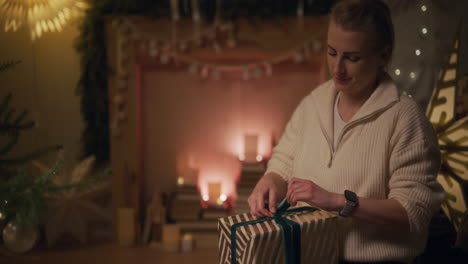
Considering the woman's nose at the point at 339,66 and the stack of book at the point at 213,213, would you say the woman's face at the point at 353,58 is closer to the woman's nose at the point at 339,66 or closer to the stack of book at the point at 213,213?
the woman's nose at the point at 339,66

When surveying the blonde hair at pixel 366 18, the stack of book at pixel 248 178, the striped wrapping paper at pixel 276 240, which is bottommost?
the stack of book at pixel 248 178

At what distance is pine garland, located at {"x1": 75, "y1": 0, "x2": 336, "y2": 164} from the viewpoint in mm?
2475

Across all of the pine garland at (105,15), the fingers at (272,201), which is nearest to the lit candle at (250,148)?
the pine garland at (105,15)

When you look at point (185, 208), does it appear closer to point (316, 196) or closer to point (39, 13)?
point (39, 13)

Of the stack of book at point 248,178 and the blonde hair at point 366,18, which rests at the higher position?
the blonde hair at point 366,18

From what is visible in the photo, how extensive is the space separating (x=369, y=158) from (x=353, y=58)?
0.82 ft

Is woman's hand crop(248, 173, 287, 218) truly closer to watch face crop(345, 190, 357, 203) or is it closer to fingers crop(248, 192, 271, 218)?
fingers crop(248, 192, 271, 218)

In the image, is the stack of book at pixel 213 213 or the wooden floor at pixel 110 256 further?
the stack of book at pixel 213 213

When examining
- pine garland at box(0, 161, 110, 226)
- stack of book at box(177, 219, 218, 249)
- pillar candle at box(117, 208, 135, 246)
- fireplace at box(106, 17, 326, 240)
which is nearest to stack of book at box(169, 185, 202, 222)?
stack of book at box(177, 219, 218, 249)

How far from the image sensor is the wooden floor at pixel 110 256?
2.47 m

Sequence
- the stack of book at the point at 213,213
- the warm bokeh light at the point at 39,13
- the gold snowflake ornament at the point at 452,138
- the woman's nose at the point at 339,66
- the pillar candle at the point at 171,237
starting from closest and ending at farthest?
the woman's nose at the point at 339,66
the gold snowflake ornament at the point at 452,138
the warm bokeh light at the point at 39,13
the pillar candle at the point at 171,237
the stack of book at the point at 213,213

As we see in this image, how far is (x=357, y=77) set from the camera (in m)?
1.04

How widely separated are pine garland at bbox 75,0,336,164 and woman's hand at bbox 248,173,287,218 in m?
1.52

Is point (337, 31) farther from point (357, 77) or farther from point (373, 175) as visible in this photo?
point (373, 175)
